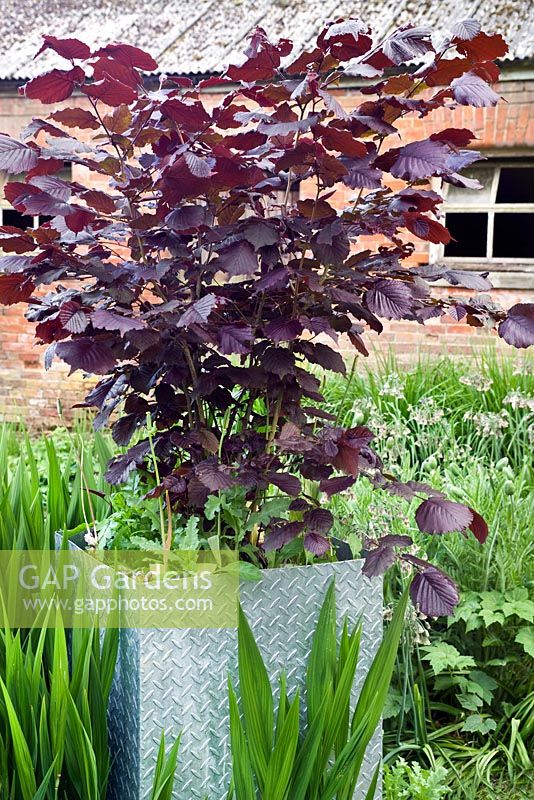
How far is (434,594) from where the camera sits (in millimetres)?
1569

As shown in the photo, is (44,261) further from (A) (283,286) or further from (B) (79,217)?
(A) (283,286)

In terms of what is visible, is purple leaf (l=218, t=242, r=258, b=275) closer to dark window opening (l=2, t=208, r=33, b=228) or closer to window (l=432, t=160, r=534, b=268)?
window (l=432, t=160, r=534, b=268)

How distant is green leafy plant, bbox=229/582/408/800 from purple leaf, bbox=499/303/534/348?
20.7 inches

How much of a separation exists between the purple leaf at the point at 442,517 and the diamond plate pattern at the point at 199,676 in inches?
9.6

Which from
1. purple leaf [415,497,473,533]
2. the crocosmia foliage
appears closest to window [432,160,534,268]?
the crocosmia foliage

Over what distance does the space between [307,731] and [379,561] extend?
33 cm

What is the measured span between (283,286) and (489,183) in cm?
544

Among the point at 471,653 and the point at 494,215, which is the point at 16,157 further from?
the point at 494,215

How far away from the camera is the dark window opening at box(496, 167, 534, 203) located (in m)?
6.56

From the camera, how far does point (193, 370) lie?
170cm

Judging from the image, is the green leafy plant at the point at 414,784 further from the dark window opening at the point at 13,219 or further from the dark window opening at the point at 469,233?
the dark window opening at the point at 13,219

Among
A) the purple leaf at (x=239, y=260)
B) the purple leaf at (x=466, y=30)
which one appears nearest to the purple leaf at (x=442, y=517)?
the purple leaf at (x=239, y=260)

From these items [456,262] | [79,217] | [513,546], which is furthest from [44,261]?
[456,262]

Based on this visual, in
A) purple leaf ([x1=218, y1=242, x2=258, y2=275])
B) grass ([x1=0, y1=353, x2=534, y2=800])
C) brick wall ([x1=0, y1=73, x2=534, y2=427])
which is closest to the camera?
purple leaf ([x1=218, y1=242, x2=258, y2=275])
